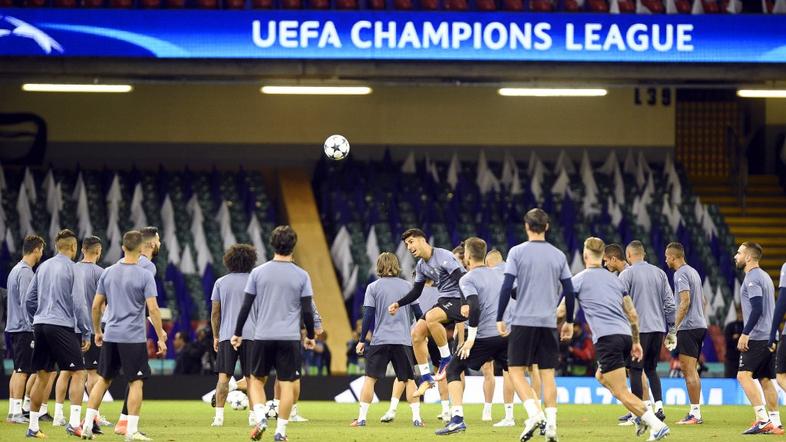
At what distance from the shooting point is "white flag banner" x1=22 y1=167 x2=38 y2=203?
107 ft

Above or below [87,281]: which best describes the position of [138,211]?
above

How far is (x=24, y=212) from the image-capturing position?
105ft

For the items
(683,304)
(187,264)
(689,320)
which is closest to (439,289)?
(683,304)

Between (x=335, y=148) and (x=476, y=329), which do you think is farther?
(x=335, y=148)

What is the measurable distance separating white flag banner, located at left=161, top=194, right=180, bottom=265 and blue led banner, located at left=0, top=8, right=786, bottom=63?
519 cm

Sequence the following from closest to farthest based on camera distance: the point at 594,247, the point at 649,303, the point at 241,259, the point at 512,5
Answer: the point at 594,247 → the point at 241,259 → the point at 649,303 → the point at 512,5

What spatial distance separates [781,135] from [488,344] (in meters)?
22.2

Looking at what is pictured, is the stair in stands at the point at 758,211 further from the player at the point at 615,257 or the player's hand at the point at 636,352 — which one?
the player's hand at the point at 636,352

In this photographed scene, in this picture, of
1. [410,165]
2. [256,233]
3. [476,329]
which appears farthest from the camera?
[410,165]

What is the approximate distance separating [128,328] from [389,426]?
4553 millimetres

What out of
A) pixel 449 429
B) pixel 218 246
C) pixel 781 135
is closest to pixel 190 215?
pixel 218 246

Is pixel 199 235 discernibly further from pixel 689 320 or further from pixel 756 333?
pixel 756 333

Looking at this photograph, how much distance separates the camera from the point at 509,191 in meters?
35.0

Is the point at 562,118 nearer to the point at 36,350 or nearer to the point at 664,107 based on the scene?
the point at 664,107
